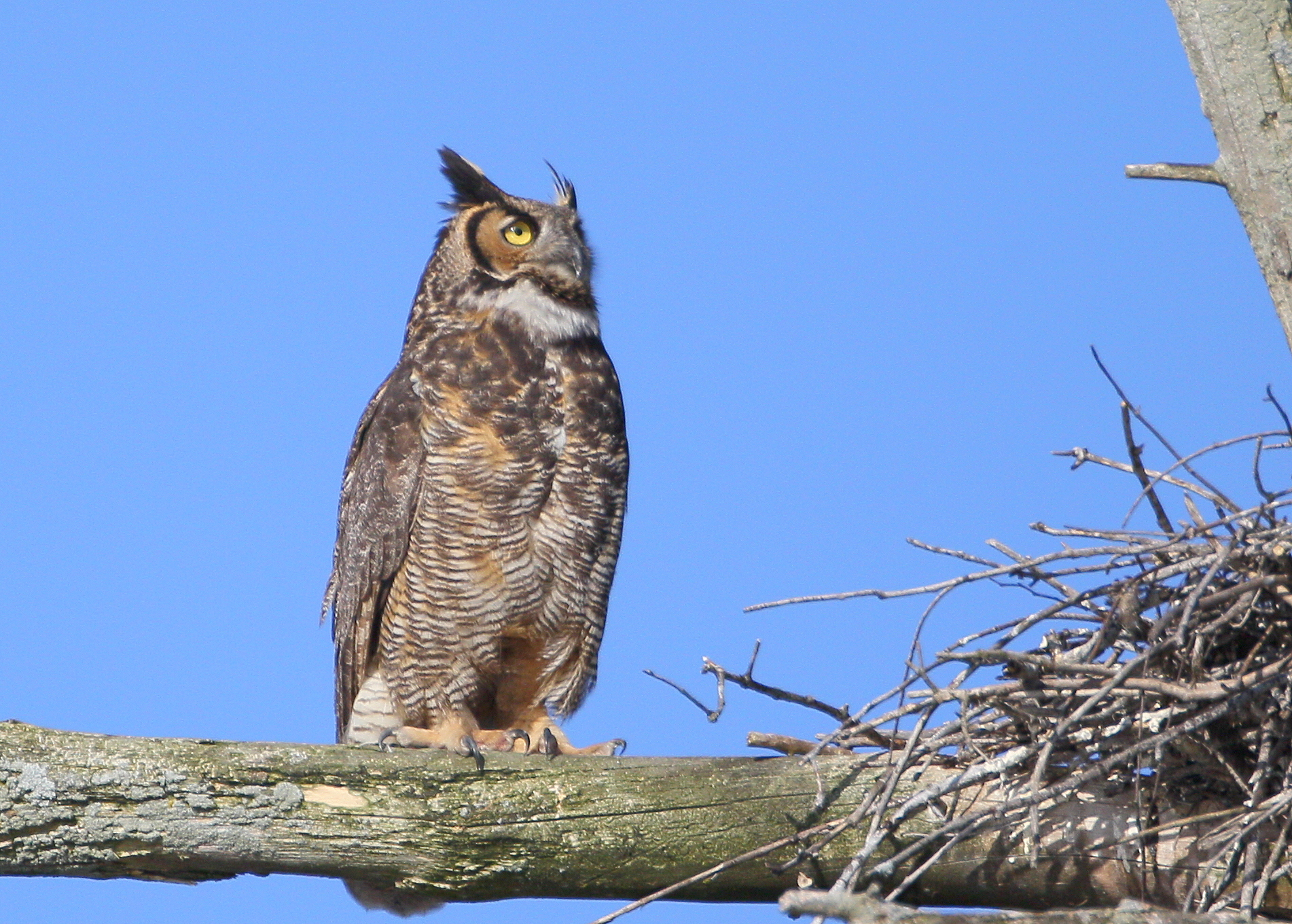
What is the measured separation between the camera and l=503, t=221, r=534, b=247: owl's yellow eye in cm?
435

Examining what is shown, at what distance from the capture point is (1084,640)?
2672 mm

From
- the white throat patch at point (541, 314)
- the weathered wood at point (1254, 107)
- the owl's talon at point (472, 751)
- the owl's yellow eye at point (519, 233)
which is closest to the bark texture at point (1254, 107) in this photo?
the weathered wood at point (1254, 107)

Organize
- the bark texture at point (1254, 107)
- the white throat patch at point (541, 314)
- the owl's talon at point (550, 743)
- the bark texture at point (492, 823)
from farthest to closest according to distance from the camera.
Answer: the white throat patch at point (541, 314)
the owl's talon at point (550, 743)
the bark texture at point (492, 823)
the bark texture at point (1254, 107)

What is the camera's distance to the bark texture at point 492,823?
2412 mm

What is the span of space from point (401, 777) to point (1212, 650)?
5.02ft

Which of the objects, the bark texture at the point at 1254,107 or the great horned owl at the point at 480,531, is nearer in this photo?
the bark texture at the point at 1254,107

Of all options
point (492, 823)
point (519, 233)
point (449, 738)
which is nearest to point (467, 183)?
point (519, 233)

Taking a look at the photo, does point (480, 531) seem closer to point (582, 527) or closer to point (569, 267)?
point (582, 527)

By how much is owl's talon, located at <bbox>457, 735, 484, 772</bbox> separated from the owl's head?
4.99ft

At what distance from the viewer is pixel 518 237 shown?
4.36m

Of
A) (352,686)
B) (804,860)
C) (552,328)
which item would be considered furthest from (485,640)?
(804,860)

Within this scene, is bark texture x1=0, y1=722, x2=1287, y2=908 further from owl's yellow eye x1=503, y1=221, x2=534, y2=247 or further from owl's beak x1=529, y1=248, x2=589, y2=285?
owl's yellow eye x1=503, y1=221, x2=534, y2=247

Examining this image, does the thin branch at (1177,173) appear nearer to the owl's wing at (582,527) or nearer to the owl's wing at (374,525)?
the owl's wing at (582,527)

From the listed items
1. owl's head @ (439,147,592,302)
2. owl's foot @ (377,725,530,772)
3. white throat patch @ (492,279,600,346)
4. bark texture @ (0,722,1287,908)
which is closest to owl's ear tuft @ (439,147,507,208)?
owl's head @ (439,147,592,302)
